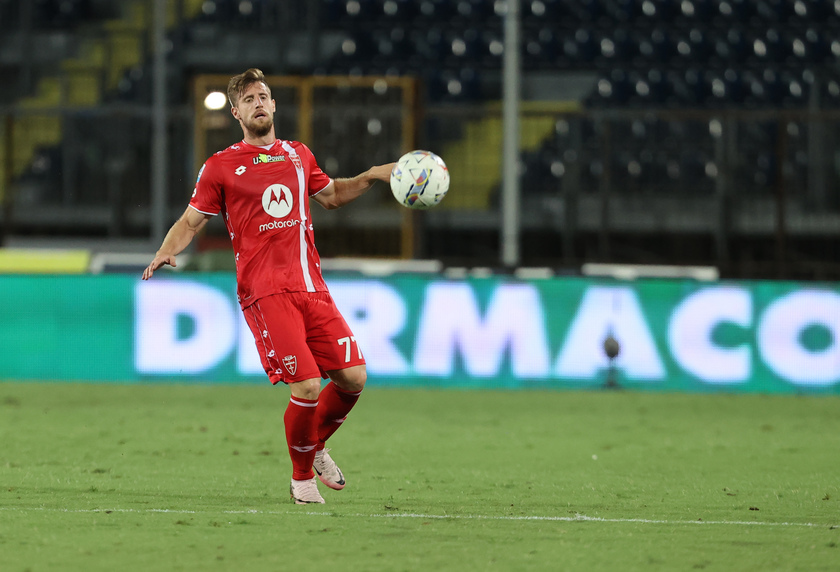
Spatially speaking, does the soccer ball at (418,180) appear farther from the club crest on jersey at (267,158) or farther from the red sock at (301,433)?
the red sock at (301,433)

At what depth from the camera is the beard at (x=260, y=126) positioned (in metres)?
6.03

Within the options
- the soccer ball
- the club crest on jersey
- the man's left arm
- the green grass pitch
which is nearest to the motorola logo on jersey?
the club crest on jersey

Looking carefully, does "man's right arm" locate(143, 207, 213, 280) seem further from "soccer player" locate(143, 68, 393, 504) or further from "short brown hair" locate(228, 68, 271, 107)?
"short brown hair" locate(228, 68, 271, 107)

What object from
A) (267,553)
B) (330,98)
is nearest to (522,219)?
(330,98)

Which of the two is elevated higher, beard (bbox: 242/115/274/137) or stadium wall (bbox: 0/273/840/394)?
beard (bbox: 242/115/274/137)

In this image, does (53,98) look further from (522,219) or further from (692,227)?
(692,227)

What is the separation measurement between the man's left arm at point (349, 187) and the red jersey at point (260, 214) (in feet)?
0.85

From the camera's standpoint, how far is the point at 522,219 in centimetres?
1533

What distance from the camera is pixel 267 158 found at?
6.09m

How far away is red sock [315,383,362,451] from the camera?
20.9 ft

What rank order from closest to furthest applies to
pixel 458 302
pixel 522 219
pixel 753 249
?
pixel 458 302, pixel 753 249, pixel 522 219

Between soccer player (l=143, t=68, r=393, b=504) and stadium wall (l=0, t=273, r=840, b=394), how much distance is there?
5.20 m

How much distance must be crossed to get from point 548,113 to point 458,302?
13.0 ft

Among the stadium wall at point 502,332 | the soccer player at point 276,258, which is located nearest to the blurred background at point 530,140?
the stadium wall at point 502,332
